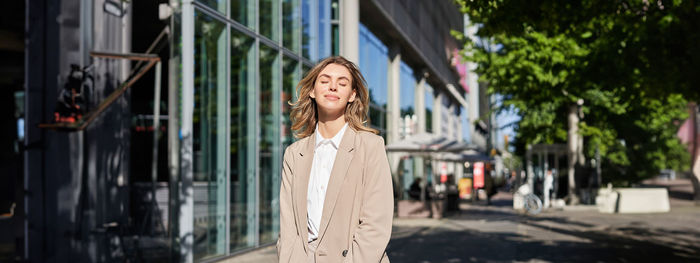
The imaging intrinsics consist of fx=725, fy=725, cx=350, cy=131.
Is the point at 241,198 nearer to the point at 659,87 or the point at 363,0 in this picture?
the point at 659,87

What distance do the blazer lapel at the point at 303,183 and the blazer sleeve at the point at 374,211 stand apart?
0.24 meters

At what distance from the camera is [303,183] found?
3092 mm

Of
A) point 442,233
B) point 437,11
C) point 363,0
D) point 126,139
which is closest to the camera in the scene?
A: point 126,139

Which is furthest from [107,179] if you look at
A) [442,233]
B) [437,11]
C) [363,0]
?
[437,11]

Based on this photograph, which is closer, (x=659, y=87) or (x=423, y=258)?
(x=423, y=258)

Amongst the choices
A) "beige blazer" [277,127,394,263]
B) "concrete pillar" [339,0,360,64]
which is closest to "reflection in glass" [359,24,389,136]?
"concrete pillar" [339,0,360,64]

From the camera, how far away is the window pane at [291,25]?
14180 millimetres

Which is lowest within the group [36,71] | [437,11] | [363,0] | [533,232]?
[533,232]

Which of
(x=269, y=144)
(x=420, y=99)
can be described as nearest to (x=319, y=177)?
(x=269, y=144)

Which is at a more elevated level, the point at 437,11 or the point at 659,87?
the point at 437,11

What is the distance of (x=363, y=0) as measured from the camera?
22.7 meters

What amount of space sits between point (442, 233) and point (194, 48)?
7.35m

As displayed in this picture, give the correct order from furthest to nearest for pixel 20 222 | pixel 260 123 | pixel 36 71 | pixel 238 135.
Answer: pixel 20 222, pixel 260 123, pixel 238 135, pixel 36 71

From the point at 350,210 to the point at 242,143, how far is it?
9.34 meters
